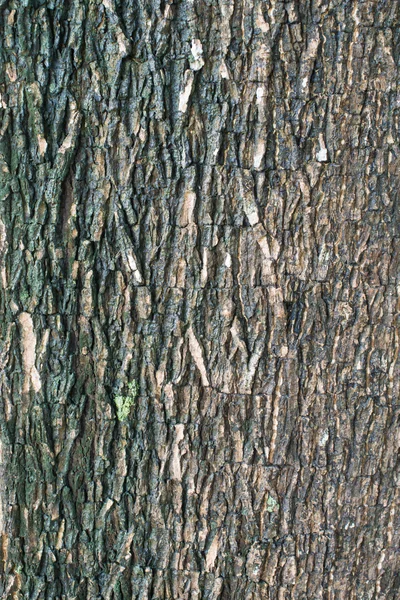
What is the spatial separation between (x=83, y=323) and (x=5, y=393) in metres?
0.28

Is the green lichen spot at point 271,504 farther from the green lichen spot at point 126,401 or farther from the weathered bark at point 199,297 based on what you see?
the green lichen spot at point 126,401

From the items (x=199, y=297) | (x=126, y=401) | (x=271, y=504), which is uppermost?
(x=199, y=297)

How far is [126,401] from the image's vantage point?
1.58 metres

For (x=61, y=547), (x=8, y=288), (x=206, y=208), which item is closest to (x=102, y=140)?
(x=206, y=208)

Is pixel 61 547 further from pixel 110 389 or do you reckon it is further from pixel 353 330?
pixel 353 330

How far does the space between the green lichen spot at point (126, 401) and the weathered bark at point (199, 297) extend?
10 millimetres

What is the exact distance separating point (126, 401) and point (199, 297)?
0.32 m

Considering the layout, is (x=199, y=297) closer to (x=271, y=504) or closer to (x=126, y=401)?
(x=126, y=401)

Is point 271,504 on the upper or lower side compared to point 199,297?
lower

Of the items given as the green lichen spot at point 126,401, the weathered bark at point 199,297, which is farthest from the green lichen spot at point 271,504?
the green lichen spot at point 126,401

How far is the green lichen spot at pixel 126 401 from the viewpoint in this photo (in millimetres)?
1572

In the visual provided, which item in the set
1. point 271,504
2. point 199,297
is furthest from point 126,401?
point 271,504

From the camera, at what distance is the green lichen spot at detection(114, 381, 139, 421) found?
1.57 m

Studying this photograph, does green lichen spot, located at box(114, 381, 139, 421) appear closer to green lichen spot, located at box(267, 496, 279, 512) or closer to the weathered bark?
the weathered bark
